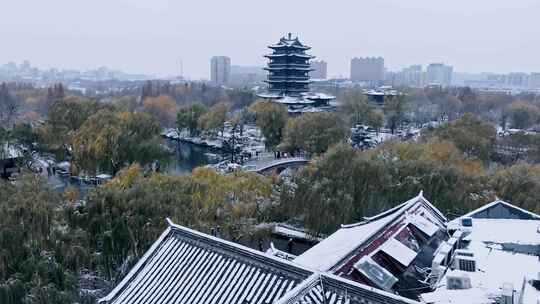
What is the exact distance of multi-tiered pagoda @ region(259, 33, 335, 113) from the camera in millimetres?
51188

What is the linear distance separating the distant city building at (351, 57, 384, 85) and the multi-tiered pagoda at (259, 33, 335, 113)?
99164 millimetres

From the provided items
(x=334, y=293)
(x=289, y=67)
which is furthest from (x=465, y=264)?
(x=289, y=67)

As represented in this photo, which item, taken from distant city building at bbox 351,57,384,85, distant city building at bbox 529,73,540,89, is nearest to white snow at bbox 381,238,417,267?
distant city building at bbox 351,57,384,85

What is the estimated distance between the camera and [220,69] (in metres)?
146

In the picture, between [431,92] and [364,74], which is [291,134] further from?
[364,74]

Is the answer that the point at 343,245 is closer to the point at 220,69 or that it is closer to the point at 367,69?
the point at 220,69

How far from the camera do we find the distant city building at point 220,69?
14238 centimetres

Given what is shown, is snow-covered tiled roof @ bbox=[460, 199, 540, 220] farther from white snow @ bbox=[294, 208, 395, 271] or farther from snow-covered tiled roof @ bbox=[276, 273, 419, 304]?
snow-covered tiled roof @ bbox=[276, 273, 419, 304]

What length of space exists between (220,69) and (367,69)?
49028 mm

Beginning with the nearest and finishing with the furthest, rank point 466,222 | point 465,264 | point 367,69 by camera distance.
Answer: point 465,264, point 466,222, point 367,69

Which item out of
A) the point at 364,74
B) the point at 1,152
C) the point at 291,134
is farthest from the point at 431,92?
the point at 364,74

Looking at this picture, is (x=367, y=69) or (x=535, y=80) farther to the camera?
(x=367, y=69)

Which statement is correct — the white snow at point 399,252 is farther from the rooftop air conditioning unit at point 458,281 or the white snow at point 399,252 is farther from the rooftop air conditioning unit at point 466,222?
the rooftop air conditioning unit at point 466,222

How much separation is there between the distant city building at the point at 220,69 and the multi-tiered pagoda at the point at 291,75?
91.0 m
